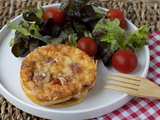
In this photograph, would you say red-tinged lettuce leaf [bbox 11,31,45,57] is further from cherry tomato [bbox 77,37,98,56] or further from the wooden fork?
the wooden fork

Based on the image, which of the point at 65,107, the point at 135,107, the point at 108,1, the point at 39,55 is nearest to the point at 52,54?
the point at 39,55

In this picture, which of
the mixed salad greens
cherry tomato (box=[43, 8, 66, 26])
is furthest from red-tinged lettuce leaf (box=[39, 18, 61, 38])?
cherry tomato (box=[43, 8, 66, 26])

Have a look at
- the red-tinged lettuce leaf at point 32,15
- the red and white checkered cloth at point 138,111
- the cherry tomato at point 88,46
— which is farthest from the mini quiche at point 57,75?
the red-tinged lettuce leaf at point 32,15

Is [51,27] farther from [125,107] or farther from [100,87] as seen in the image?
[125,107]

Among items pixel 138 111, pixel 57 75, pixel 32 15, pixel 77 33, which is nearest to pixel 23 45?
pixel 32 15

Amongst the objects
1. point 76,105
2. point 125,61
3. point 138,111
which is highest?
point 125,61

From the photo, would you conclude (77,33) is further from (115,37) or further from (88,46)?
(115,37)
